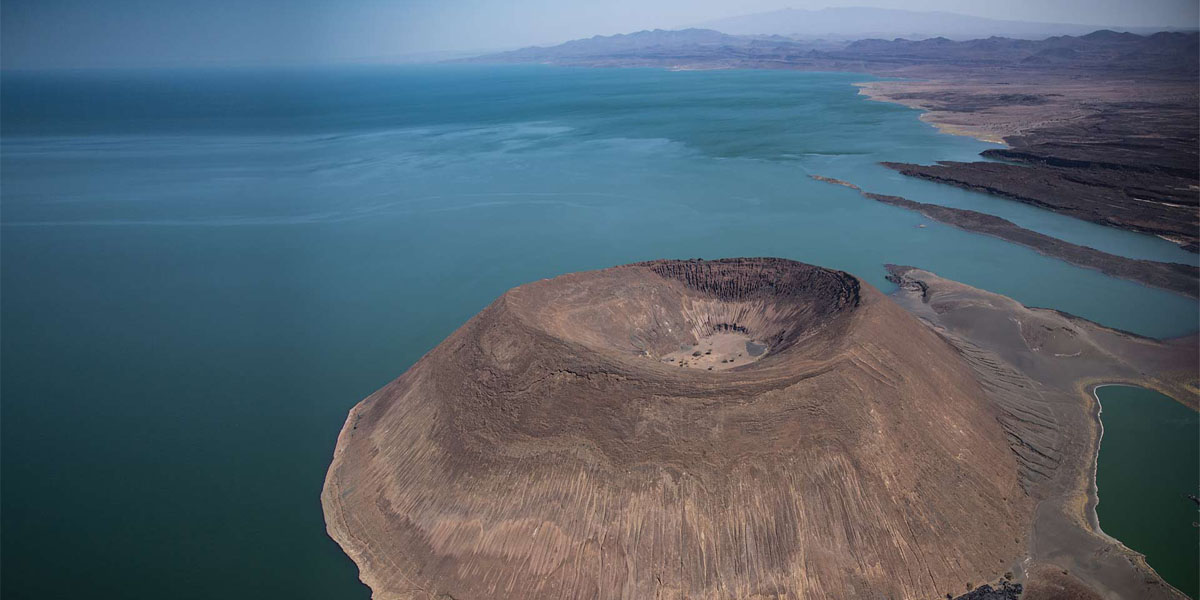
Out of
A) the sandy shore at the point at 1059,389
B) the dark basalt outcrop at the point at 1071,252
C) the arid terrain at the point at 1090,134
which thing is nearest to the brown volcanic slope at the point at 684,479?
the sandy shore at the point at 1059,389

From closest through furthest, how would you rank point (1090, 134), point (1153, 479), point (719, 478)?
point (719, 478), point (1153, 479), point (1090, 134)

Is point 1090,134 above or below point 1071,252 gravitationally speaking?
above

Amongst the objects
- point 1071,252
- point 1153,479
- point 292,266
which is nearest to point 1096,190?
point 1071,252

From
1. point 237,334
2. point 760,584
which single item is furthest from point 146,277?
point 760,584

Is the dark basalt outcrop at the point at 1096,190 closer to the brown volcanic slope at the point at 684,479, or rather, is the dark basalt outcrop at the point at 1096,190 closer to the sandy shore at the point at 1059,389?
the sandy shore at the point at 1059,389

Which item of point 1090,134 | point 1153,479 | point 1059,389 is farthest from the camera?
point 1090,134

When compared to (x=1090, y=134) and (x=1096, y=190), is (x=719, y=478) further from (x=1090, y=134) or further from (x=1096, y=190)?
(x=1090, y=134)

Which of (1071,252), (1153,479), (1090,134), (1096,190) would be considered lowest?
(1153,479)
